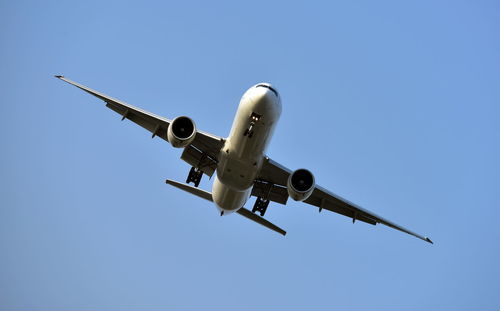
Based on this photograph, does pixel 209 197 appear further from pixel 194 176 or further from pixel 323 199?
pixel 323 199

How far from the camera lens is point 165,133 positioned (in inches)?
896

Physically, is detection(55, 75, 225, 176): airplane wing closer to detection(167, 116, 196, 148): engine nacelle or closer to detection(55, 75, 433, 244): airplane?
detection(55, 75, 433, 244): airplane

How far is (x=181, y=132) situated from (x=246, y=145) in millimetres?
2543

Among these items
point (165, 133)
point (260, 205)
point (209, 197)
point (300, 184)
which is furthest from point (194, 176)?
point (300, 184)

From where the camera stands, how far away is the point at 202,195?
75.0 feet

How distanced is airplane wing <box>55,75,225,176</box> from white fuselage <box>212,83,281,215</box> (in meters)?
1.24

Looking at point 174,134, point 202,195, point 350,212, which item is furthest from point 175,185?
point 350,212

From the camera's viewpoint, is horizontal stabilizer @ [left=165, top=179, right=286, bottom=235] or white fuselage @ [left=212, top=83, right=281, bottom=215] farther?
horizontal stabilizer @ [left=165, top=179, right=286, bottom=235]

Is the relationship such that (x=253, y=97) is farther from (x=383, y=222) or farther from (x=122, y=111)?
(x=383, y=222)

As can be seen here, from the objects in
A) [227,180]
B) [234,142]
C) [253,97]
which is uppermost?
[253,97]

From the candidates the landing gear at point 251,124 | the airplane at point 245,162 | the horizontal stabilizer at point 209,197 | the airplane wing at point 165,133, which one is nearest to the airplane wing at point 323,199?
the airplane at point 245,162

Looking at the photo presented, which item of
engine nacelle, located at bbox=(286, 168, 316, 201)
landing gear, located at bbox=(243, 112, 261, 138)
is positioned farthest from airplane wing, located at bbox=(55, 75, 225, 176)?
engine nacelle, located at bbox=(286, 168, 316, 201)

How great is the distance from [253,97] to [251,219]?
7076 millimetres

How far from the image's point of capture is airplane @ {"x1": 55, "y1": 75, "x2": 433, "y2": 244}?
18766 millimetres
